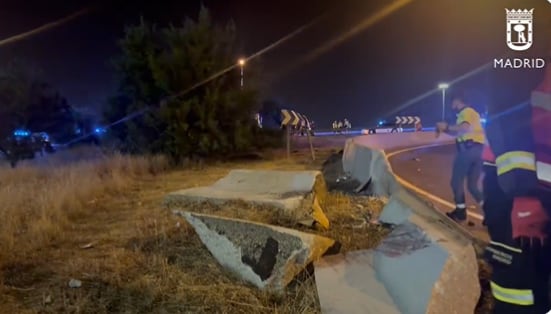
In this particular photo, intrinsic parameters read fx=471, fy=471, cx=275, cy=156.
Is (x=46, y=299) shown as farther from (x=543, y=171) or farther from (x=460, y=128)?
(x=460, y=128)

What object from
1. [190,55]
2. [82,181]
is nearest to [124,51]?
[190,55]

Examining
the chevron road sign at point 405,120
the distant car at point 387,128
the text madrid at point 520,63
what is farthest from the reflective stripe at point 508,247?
the chevron road sign at point 405,120

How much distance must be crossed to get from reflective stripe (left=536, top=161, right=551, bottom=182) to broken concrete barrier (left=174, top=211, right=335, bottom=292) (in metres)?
2.04

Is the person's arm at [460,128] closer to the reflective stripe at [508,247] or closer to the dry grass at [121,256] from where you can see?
the dry grass at [121,256]

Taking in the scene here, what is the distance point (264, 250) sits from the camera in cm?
395

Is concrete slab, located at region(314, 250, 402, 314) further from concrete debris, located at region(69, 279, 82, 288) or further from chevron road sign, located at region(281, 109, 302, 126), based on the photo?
chevron road sign, located at region(281, 109, 302, 126)

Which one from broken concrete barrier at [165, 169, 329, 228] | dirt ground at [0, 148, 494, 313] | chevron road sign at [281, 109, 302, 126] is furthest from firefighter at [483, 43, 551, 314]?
chevron road sign at [281, 109, 302, 126]

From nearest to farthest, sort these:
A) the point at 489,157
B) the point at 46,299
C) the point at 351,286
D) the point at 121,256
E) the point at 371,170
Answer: the point at 489,157 < the point at 351,286 < the point at 46,299 < the point at 121,256 < the point at 371,170

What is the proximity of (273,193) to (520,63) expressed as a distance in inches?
169

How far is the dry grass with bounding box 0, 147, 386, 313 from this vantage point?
3.72 m

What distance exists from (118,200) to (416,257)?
651cm

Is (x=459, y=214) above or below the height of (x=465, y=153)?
below

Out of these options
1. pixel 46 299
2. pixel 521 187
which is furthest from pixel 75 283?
pixel 521 187

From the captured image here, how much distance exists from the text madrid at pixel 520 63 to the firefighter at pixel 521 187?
18mm
